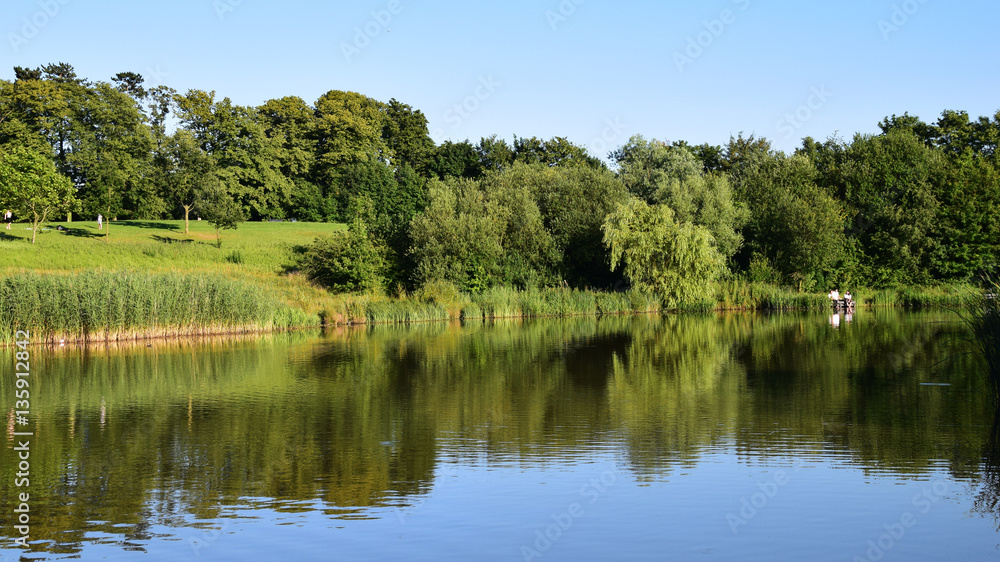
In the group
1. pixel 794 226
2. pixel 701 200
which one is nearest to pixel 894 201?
pixel 794 226

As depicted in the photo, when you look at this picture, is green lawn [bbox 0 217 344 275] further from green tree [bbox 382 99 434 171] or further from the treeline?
green tree [bbox 382 99 434 171]

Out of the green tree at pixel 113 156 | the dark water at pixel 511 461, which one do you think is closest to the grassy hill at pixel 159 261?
the green tree at pixel 113 156

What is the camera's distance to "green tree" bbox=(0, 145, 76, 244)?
180 feet

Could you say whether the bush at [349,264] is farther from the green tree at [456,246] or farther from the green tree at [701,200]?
the green tree at [701,200]

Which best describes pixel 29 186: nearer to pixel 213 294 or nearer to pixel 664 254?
pixel 213 294

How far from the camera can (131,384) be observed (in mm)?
20219

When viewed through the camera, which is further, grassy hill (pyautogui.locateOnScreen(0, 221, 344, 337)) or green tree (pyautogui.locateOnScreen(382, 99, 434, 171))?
green tree (pyautogui.locateOnScreen(382, 99, 434, 171))

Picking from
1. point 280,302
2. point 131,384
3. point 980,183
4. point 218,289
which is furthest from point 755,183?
point 131,384

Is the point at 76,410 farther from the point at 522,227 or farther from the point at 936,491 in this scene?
the point at 522,227

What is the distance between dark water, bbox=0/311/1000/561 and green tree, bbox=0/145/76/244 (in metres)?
37.6

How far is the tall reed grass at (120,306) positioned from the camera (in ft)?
89.4

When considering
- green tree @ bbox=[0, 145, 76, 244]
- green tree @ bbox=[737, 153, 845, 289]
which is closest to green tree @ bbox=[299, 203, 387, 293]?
green tree @ bbox=[0, 145, 76, 244]

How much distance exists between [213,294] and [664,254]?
24858 mm

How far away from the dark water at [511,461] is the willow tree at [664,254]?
22.5 m
